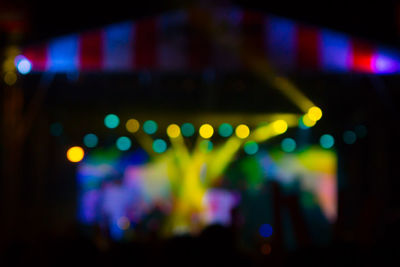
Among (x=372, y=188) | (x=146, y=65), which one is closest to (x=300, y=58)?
(x=146, y=65)

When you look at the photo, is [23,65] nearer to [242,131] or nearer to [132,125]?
[132,125]

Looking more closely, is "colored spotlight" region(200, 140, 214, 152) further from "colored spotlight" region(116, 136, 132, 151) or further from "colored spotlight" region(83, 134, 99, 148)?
"colored spotlight" region(83, 134, 99, 148)

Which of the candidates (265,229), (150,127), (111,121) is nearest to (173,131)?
(150,127)

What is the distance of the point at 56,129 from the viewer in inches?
203

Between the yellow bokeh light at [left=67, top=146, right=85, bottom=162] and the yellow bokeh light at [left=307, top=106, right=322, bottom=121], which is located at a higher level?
the yellow bokeh light at [left=307, top=106, right=322, bottom=121]

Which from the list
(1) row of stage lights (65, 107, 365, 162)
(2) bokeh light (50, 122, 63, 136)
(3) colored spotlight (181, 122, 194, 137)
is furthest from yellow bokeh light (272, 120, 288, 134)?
(2) bokeh light (50, 122, 63, 136)

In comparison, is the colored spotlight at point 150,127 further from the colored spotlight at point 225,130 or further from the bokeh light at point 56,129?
the bokeh light at point 56,129

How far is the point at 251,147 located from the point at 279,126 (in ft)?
1.47

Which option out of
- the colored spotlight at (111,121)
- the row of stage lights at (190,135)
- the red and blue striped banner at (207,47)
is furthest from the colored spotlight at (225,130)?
the red and blue striped banner at (207,47)

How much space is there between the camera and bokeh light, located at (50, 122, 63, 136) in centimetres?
511

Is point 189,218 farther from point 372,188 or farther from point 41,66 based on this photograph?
point 41,66

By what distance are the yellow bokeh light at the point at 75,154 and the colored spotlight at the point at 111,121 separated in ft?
1.49

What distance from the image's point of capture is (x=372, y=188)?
4.78 m

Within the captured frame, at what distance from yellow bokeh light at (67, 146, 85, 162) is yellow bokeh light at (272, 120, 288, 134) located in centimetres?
235
